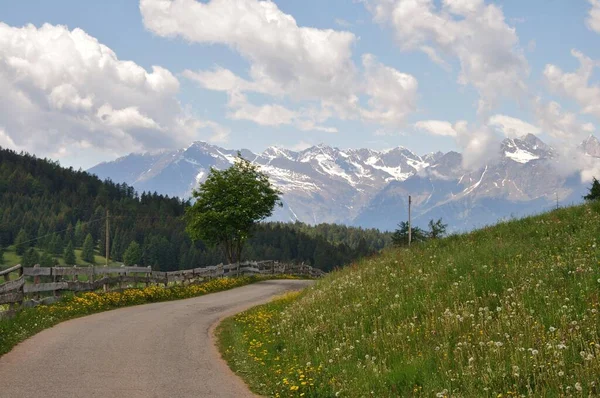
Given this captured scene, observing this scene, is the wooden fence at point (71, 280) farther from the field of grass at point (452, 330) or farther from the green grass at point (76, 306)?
the field of grass at point (452, 330)

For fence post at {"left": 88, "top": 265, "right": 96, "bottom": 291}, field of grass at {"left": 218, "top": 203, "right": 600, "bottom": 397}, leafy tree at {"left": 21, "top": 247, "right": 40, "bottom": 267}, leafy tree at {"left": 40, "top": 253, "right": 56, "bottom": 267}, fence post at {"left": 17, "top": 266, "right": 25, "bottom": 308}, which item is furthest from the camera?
leafy tree at {"left": 40, "top": 253, "right": 56, "bottom": 267}

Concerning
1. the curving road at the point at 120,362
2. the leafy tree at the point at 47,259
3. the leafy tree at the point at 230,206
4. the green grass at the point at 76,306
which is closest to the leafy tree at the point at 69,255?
the leafy tree at the point at 47,259

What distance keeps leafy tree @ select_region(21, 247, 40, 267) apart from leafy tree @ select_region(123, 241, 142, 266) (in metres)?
29.6

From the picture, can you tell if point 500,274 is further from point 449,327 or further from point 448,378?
point 448,378

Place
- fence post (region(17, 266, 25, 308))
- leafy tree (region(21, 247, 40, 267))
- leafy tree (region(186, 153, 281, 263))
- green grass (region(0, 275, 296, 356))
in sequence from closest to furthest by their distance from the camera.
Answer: green grass (region(0, 275, 296, 356)), fence post (region(17, 266, 25, 308)), leafy tree (region(186, 153, 281, 263)), leafy tree (region(21, 247, 40, 267))

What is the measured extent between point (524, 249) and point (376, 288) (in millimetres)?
4800

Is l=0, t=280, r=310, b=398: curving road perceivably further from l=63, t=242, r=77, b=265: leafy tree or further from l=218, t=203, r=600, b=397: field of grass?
l=63, t=242, r=77, b=265: leafy tree

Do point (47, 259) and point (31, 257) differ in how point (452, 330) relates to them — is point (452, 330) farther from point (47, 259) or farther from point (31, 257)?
point (47, 259)

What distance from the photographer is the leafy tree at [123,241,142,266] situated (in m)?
186

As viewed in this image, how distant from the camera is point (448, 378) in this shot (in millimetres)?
8508

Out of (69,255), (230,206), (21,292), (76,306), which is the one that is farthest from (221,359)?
(69,255)

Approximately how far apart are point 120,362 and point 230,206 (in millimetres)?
37202

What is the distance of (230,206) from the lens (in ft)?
162

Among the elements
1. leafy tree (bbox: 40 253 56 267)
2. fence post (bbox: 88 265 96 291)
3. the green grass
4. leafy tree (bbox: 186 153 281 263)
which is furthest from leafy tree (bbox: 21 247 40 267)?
fence post (bbox: 88 265 96 291)
